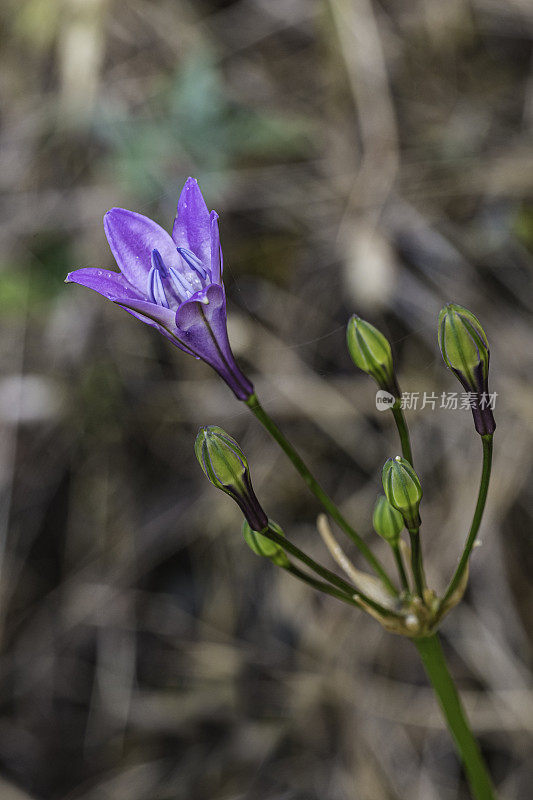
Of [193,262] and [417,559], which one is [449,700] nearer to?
[417,559]

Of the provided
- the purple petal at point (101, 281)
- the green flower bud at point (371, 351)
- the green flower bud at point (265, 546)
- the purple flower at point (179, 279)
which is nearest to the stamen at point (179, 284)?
the purple flower at point (179, 279)

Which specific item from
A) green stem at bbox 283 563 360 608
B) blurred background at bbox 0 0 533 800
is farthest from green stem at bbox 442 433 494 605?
blurred background at bbox 0 0 533 800

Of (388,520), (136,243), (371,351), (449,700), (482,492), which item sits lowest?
(449,700)

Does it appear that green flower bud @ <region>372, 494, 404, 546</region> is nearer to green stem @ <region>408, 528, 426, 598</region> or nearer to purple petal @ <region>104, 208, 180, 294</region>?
green stem @ <region>408, 528, 426, 598</region>

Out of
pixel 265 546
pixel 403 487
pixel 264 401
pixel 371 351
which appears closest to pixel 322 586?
pixel 265 546

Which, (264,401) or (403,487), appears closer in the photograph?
(403,487)

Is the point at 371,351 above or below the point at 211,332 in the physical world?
below

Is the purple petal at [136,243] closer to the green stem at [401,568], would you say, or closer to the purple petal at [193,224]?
the purple petal at [193,224]
